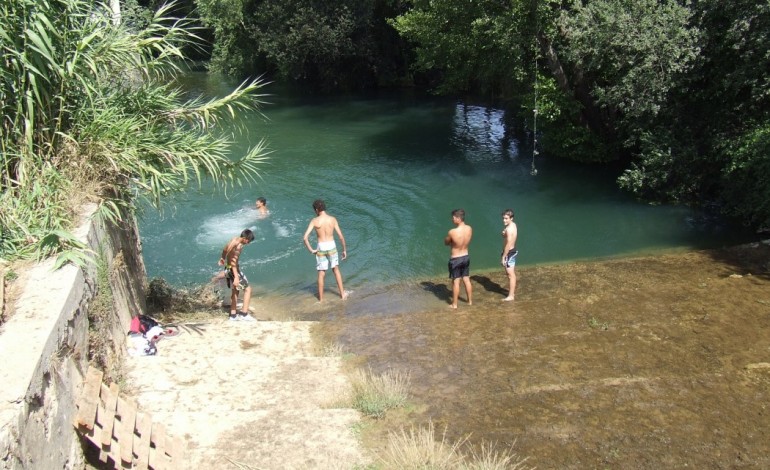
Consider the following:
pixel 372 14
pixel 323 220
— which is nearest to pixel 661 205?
pixel 323 220

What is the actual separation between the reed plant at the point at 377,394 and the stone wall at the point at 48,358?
8.68 ft

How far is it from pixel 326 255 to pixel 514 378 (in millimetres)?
4799

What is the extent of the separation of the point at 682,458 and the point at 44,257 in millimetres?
6447

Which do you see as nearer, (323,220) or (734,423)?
(734,423)

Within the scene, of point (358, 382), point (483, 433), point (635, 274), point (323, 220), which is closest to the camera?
point (483, 433)

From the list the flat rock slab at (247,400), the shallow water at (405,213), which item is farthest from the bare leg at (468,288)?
the flat rock slab at (247,400)

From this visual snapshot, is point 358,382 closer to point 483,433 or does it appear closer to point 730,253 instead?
point 483,433

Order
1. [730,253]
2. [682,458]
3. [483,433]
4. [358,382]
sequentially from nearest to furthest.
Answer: [682,458] → [483,433] → [358,382] → [730,253]

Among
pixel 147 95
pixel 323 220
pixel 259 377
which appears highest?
pixel 147 95

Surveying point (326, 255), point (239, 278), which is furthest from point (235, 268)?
point (326, 255)

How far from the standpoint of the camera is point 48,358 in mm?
5082

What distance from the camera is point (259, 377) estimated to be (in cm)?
729

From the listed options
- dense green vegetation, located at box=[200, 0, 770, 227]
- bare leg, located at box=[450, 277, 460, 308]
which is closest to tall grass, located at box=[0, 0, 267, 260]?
bare leg, located at box=[450, 277, 460, 308]

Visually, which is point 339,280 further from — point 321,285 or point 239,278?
point 239,278
